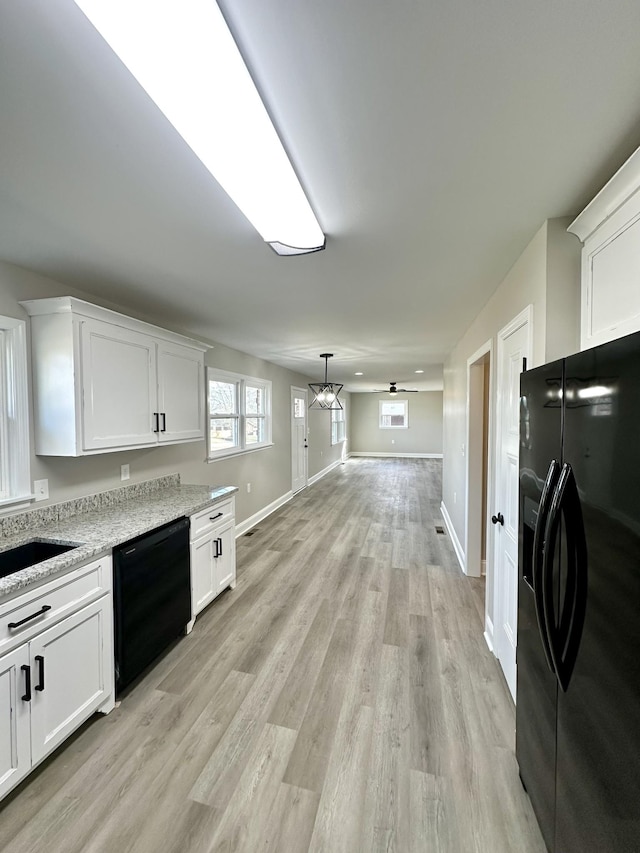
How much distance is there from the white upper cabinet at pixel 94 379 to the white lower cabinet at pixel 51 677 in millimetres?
830

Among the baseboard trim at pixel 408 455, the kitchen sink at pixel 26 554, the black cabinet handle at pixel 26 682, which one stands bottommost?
the baseboard trim at pixel 408 455

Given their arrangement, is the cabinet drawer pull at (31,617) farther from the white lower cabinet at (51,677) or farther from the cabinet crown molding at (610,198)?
the cabinet crown molding at (610,198)

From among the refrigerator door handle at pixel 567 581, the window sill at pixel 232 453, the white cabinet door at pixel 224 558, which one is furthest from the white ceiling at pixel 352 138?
the window sill at pixel 232 453

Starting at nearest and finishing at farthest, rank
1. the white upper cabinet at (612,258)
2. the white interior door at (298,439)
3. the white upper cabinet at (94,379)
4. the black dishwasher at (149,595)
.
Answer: the white upper cabinet at (612,258) → the black dishwasher at (149,595) → the white upper cabinet at (94,379) → the white interior door at (298,439)

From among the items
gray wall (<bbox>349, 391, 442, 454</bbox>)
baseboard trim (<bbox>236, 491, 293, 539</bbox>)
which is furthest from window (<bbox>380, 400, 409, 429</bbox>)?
baseboard trim (<bbox>236, 491, 293, 539</bbox>)

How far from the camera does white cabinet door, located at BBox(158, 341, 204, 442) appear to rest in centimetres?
273

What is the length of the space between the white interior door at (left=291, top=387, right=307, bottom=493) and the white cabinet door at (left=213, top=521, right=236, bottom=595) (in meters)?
3.57

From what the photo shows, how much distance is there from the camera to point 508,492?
Result: 2.08 metres

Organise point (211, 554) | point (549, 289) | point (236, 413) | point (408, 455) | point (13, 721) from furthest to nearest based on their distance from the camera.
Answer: point (408, 455) < point (236, 413) < point (211, 554) < point (549, 289) < point (13, 721)

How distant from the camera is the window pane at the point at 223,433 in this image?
13.4 ft

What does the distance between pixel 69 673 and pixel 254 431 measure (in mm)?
3742

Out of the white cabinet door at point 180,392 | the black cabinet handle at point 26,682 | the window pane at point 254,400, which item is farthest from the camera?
the window pane at point 254,400

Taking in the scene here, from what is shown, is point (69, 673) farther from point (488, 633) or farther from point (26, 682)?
point (488, 633)

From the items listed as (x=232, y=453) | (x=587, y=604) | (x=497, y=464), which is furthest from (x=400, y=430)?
(x=587, y=604)
